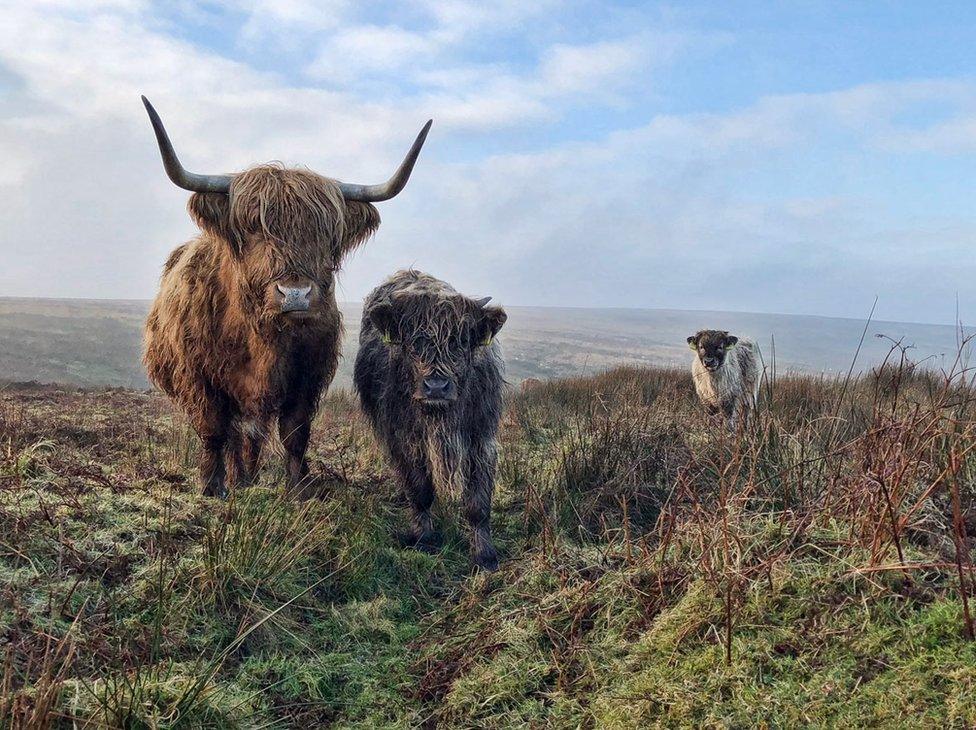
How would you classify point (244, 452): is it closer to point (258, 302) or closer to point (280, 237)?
point (258, 302)

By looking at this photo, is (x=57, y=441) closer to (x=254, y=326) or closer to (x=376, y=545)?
(x=254, y=326)

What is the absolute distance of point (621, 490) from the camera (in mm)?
4531

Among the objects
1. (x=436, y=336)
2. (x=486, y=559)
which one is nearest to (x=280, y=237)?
(x=436, y=336)

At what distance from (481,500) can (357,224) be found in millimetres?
1989

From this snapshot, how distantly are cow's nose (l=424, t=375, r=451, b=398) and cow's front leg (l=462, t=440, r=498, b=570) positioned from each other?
512 millimetres

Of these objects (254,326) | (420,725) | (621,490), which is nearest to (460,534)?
(621,490)

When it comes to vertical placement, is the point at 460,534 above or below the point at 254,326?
below

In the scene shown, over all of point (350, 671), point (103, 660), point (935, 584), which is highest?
point (935, 584)

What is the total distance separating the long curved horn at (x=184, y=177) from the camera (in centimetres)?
418

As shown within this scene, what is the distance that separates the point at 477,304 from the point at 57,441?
376 centimetres

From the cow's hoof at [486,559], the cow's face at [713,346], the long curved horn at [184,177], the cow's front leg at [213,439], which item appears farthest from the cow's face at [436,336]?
the cow's face at [713,346]

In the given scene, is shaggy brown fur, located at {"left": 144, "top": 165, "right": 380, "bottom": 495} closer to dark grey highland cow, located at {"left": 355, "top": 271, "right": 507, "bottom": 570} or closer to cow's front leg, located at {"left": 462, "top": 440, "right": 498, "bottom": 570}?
dark grey highland cow, located at {"left": 355, "top": 271, "right": 507, "bottom": 570}

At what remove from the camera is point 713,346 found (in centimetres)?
870

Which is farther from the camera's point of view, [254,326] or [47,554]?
[254,326]
